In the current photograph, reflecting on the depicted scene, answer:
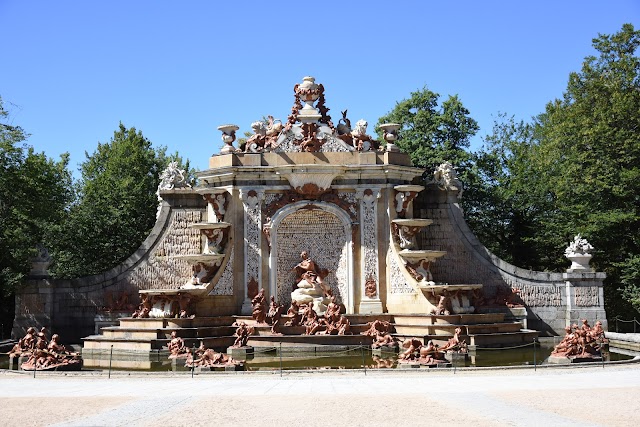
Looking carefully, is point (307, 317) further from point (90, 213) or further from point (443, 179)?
point (90, 213)

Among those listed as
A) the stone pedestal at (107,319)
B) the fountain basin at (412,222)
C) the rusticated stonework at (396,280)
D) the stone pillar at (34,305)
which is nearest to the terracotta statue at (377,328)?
the rusticated stonework at (396,280)

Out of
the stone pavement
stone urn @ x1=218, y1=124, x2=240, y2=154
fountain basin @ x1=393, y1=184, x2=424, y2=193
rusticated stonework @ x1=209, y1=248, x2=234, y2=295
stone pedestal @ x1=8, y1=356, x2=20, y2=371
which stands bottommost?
the stone pavement

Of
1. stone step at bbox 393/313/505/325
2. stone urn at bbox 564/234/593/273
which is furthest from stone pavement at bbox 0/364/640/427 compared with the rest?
stone urn at bbox 564/234/593/273

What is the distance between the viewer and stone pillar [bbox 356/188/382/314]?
31.8 metres

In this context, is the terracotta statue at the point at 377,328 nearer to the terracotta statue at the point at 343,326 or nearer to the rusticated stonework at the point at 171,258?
the terracotta statue at the point at 343,326

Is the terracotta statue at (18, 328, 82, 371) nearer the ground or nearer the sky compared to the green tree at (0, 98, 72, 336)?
nearer the ground

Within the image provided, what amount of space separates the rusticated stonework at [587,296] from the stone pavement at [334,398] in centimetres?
1115

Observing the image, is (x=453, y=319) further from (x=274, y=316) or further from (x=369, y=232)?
(x=274, y=316)

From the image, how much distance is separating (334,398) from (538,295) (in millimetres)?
18973

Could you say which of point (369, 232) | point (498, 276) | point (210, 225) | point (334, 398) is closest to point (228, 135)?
point (210, 225)

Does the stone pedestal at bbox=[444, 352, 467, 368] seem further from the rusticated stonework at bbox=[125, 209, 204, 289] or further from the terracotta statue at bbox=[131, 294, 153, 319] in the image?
the rusticated stonework at bbox=[125, 209, 204, 289]

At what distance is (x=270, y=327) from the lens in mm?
29453

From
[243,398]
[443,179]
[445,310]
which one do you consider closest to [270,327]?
[445,310]

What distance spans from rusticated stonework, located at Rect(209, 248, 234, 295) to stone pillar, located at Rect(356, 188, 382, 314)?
4.96 meters
